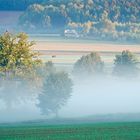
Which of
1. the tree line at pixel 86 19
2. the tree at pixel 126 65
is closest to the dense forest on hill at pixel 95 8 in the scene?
the tree line at pixel 86 19

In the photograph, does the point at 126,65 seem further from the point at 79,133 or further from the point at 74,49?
the point at 79,133

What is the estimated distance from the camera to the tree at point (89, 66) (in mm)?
96188

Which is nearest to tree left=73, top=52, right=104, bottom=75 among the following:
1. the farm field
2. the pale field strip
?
the farm field

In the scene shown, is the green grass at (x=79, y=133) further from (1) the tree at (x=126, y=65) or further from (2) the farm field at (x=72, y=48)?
(2) the farm field at (x=72, y=48)

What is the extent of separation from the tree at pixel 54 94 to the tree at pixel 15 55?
281 cm

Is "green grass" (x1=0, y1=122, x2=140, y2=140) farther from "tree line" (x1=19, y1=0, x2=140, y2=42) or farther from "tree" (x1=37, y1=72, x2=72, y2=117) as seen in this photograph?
"tree line" (x1=19, y1=0, x2=140, y2=42)

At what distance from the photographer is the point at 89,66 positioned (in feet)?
318

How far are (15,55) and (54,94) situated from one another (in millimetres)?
6093

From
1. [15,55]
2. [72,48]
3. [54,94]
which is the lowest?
[54,94]

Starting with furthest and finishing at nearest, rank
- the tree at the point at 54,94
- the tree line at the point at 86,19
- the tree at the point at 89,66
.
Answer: the tree line at the point at 86,19 → the tree at the point at 89,66 → the tree at the point at 54,94

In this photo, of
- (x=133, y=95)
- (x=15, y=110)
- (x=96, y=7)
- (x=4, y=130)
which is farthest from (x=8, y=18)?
(x=4, y=130)

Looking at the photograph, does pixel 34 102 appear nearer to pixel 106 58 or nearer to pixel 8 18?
pixel 106 58

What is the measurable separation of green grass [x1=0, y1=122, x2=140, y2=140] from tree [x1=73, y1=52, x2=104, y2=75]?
48.3 m

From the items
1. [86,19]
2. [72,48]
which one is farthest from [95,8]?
[72,48]
